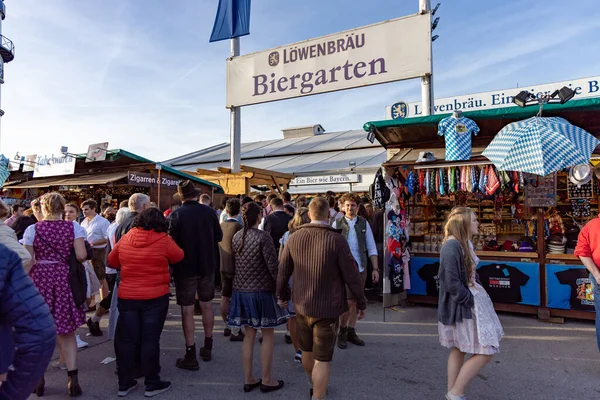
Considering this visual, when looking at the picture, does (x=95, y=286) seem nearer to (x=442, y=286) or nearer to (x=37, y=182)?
(x=442, y=286)

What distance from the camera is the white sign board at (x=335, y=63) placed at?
8.80 meters

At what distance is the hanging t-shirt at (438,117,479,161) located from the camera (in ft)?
18.4

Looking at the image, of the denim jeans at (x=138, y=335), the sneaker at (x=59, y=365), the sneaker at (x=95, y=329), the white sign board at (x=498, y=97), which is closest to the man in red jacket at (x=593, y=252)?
the denim jeans at (x=138, y=335)

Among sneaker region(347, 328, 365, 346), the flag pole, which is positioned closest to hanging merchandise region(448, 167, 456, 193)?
sneaker region(347, 328, 365, 346)

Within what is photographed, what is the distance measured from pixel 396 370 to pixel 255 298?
1.67m

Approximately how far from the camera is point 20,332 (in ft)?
4.60

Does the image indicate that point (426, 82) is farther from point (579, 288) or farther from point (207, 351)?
point (207, 351)

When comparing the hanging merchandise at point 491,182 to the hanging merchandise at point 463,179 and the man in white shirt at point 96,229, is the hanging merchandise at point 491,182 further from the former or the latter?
the man in white shirt at point 96,229

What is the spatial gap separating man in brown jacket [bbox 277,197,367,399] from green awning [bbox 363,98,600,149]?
3407mm

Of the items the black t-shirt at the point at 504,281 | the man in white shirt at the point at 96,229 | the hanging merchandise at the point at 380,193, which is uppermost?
the hanging merchandise at the point at 380,193

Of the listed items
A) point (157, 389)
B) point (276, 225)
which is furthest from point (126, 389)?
point (276, 225)

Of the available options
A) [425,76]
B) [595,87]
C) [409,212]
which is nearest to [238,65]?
[425,76]

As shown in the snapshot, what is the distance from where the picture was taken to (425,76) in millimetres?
8609

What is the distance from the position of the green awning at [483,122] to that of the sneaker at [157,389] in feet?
14.5
